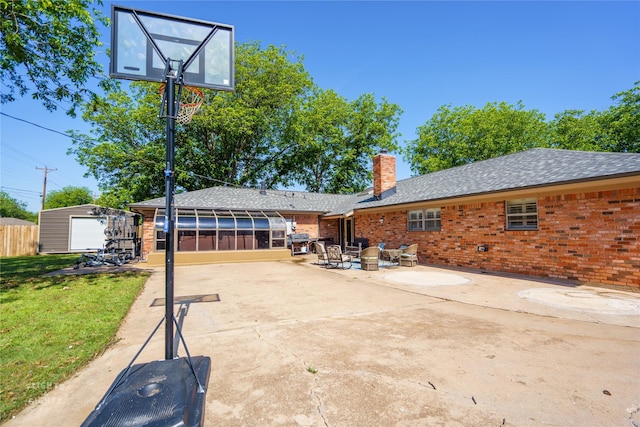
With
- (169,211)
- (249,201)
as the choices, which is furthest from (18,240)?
(169,211)

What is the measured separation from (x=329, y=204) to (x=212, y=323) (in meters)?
16.9

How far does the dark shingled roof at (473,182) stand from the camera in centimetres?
770

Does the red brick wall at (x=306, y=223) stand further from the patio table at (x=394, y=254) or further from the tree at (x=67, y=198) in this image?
the tree at (x=67, y=198)

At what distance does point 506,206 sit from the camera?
9.77 meters

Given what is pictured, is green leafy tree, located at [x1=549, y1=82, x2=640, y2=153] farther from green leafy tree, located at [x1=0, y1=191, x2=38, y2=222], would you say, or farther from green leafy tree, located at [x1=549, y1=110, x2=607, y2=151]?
green leafy tree, located at [x1=0, y1=191, x2=38, y2=222]

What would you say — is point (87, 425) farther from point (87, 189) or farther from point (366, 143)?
point (87, 189)

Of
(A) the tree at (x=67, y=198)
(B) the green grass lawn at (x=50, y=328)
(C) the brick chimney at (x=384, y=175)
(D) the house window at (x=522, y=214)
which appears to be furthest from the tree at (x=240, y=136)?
(A) the tree at (x=67, y=198)

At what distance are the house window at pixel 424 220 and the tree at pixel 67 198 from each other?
204ft

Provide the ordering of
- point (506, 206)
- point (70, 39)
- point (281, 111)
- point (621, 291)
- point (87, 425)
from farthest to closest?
point (281, 111) < point (506, 206) < point (70, 39) < point (621, 291) < point (87, 425)


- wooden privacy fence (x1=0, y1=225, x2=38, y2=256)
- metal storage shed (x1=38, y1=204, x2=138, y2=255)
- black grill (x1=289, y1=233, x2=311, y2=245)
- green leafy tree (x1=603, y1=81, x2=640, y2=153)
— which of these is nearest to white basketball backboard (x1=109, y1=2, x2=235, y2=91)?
black grill (x1=289, y1=233, x2=311, y2=245)

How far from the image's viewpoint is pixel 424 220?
1287 centimetres

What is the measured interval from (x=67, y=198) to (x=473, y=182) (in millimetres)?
71134

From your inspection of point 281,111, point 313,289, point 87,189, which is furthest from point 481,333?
point 87,189

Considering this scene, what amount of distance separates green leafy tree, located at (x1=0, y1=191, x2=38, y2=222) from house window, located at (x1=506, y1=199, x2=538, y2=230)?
8164 cm
